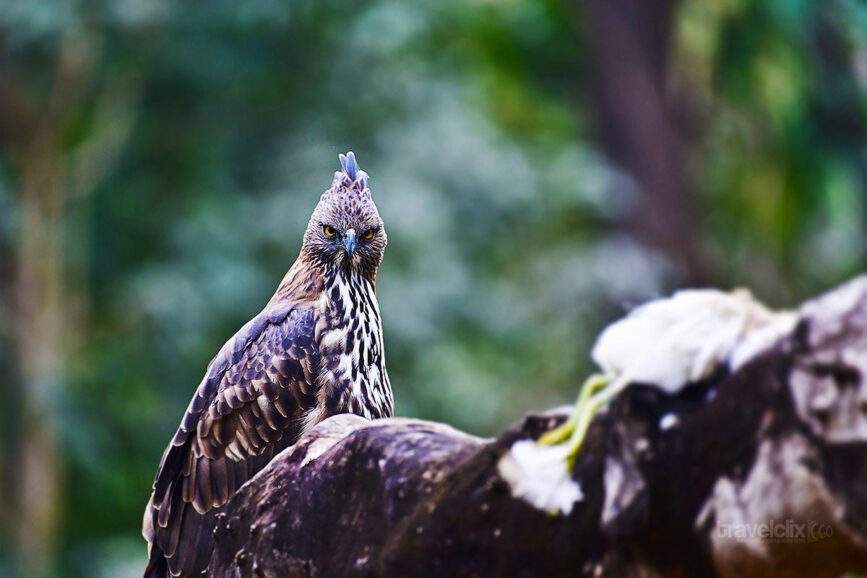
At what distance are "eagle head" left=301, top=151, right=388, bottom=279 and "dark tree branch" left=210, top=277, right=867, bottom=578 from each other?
1.95 meters

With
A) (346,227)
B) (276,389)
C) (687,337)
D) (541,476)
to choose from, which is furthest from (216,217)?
(687,337)

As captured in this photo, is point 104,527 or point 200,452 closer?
point 200,452

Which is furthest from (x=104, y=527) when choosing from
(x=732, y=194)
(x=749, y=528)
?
(x=749, y=528)

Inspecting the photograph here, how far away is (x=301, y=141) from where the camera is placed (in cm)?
1177

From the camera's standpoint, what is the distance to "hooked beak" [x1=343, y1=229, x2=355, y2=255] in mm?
4762

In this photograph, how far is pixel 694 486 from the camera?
224cm

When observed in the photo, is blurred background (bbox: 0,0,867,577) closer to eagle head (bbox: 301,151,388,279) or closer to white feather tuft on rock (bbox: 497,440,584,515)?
eagle head (bbox: 301,151,388,279)

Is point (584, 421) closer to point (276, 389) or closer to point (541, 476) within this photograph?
point (541, 476)

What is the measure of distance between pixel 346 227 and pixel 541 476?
7.93ft

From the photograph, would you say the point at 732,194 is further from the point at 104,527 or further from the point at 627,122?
the point at 104,527

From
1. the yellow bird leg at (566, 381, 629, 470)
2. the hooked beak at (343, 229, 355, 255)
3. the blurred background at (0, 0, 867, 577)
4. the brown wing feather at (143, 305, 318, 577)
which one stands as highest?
the blurred background at (0, 0, 867, 577)

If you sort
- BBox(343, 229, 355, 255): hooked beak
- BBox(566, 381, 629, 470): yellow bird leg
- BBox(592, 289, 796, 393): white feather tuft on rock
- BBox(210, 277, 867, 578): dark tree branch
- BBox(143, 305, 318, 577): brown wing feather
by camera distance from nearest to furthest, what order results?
BBox(210, 277, 867, 578): dark tree branch, BBox(592, 289, 796, 393): white feather tuft on rock, BBox(566, 381, 629, 470): yellow bird leg, BBox(143, 305, 318, 577): brown wing feather, BBox(343, 229, 355, 255): hooked beak

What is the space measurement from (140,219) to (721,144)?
28.0 feet

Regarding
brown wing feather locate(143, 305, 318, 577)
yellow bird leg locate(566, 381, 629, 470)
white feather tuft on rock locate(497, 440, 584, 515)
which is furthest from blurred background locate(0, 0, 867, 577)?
yellow bird leg locate(566, 381, 629, 470)
